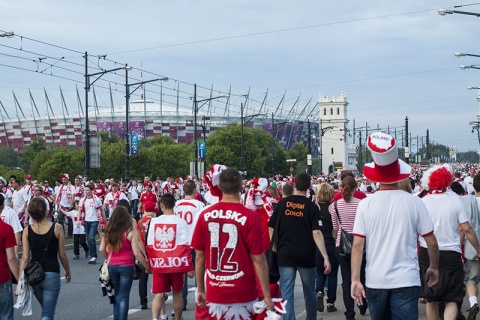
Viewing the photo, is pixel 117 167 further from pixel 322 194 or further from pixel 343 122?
pixel 343 122

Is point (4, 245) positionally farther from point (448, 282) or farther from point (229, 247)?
point (448, 282)

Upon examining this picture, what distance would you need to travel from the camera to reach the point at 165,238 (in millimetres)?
9266

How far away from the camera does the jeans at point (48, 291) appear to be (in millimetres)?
8203

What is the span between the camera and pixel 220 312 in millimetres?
6027

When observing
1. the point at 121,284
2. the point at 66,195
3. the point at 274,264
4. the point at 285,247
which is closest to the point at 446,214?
the point at 285,247

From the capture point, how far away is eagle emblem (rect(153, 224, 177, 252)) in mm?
9266

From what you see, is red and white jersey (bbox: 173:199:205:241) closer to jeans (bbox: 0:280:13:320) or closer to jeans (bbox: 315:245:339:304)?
jeans (bbox: 315:245:339:304)

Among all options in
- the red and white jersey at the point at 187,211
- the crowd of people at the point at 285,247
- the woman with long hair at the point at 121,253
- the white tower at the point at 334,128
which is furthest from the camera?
the white tower at the point at 334,128

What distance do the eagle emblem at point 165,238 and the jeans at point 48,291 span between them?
1.33 metres

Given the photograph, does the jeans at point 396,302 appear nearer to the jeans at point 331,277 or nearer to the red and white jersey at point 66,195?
the jeans at point 331,277

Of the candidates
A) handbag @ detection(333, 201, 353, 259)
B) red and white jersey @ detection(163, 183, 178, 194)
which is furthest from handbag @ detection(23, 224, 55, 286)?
red and white jersey @ detection(163, 183, 178, 194)

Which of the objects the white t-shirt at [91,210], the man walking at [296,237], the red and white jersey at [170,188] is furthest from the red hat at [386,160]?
the red and white jersey at [170,188]

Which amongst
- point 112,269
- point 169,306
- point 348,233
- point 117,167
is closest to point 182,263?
point 112,269

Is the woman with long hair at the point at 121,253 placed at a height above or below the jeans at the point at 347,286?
above
